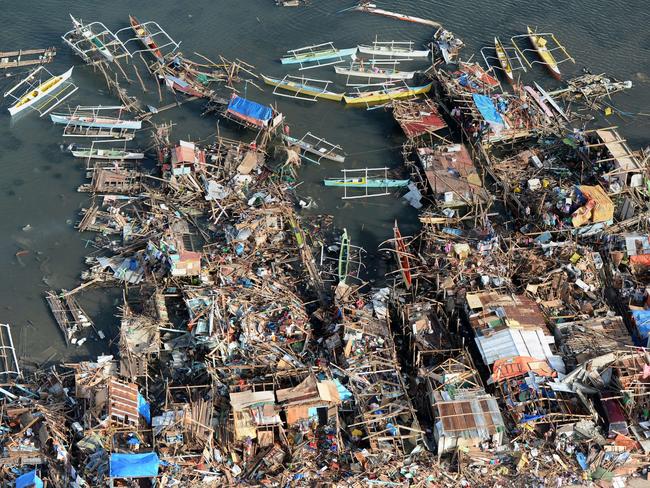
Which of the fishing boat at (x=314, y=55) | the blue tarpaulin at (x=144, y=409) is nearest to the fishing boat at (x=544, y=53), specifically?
the fishing boat at (x=314, y=55)

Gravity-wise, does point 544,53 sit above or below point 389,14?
below

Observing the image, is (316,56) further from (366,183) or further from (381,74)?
(366,183)

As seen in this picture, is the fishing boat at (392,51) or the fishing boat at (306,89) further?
the fishing boat at (392,51)

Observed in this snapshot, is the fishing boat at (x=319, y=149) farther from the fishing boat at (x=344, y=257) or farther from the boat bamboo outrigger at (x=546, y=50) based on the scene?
the boat bamboo outrigger at (x=546, y=50)

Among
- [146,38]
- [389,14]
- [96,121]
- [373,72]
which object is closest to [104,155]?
[96,121]

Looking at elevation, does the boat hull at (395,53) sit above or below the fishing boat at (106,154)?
above

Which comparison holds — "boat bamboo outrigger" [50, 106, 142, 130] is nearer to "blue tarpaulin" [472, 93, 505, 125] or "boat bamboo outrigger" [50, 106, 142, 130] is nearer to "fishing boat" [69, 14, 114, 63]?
"fishing boat" [69, 14, 114, 63]

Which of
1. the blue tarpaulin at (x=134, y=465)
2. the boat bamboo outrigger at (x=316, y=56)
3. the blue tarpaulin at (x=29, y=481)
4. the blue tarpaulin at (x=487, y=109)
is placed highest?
the boat bamboo outrigger at (x=316, y=56)
